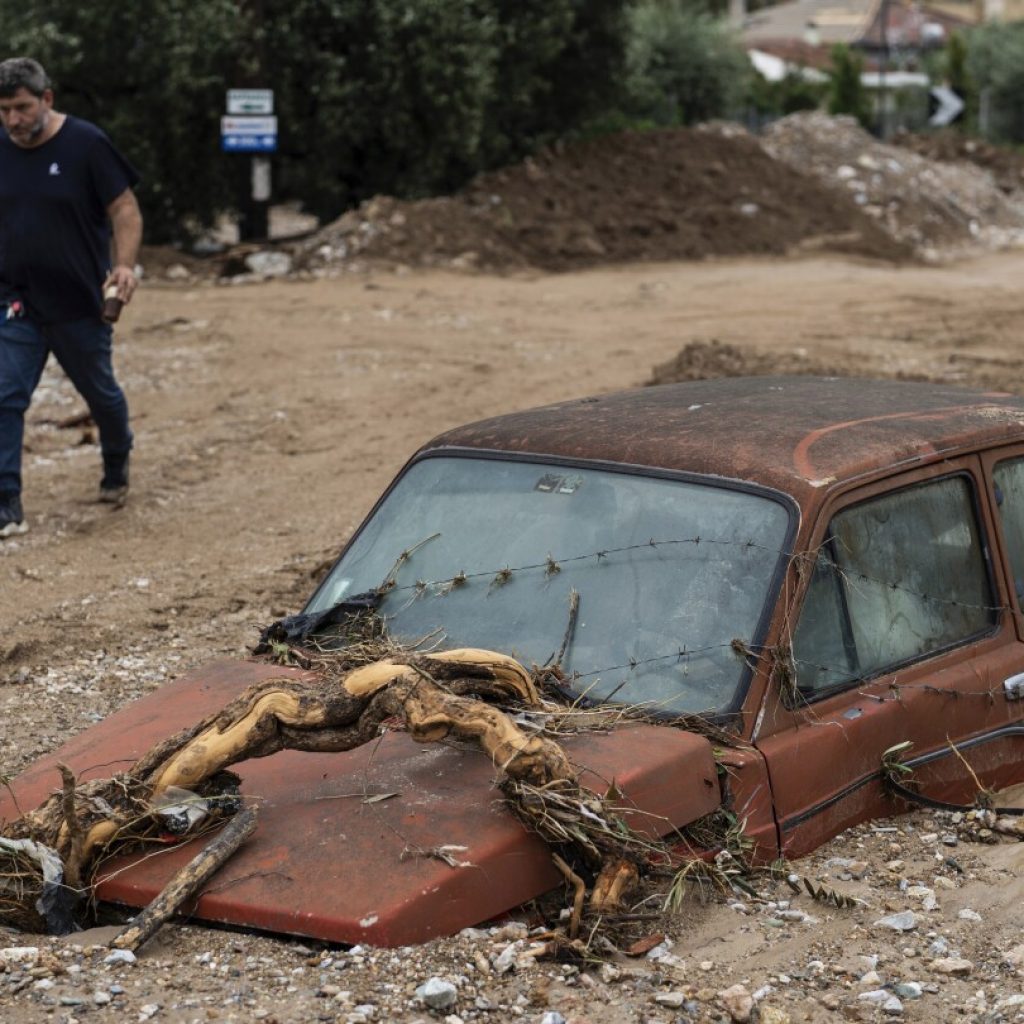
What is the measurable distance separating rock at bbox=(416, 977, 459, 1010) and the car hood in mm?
145

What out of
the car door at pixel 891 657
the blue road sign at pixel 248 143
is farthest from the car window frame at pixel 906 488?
the blue road sign at pixel 248 143

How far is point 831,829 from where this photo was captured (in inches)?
157

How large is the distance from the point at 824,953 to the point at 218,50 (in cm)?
1780

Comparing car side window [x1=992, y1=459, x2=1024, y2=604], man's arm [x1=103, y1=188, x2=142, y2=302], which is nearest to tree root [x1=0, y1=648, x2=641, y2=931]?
car side window [x1=992, y1=459, x2=1024, y2=604]

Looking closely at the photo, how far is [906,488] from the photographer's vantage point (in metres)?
4.34

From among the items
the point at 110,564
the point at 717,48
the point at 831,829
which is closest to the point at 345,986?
the point at 831,829

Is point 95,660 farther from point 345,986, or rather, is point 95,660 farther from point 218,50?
point 218,50

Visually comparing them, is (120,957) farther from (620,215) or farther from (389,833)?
(620,215)

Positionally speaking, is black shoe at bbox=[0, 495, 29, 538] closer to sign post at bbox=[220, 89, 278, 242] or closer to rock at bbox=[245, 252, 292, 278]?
rock at bbox=[245, 252, 292, 278]

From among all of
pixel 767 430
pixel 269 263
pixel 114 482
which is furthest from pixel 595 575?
pixel 269 263

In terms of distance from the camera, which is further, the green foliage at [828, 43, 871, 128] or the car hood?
Result: the green foliage at [828, 43, 871, 128]

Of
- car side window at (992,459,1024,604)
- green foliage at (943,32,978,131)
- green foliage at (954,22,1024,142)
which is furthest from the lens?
green foliage at (954,22,1024,142)

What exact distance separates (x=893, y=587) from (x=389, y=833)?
1.55 m

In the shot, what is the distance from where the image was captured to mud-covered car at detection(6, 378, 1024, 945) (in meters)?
3.45
